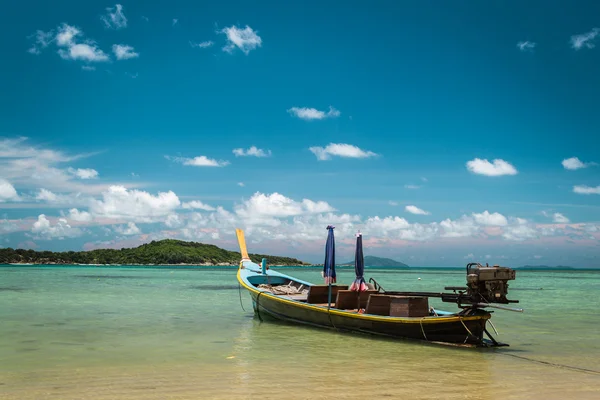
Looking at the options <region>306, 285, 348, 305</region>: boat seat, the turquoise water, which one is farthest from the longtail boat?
the turquoise water

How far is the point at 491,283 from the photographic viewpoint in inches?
571

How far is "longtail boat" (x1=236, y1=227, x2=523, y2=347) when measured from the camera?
14.7 meters

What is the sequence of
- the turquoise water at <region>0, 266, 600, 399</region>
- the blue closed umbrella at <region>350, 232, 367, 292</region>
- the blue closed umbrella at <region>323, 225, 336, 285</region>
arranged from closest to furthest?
the turquoise water at <region>0, 266, 600, 399</region>, the blue closed umbrella at <region>350, 232, 367, 292</region>, the blue closed umbrella at <region>323, 225, 336, 285</region>

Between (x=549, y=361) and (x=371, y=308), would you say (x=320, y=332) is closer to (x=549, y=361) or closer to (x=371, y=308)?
(x=371, y=308)

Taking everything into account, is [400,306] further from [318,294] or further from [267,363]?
[267,363]

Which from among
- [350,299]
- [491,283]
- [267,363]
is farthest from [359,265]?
[267,363]

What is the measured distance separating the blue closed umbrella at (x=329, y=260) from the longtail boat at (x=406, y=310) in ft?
0.24

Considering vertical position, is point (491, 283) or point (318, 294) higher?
point (491, 283)

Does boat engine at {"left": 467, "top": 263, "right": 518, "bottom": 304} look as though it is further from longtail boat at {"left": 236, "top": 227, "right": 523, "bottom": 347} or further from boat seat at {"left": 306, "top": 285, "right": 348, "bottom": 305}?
boat seat at {"left": 306, "top": 285, "right": 348, "bottom": 305}

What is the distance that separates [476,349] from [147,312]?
17.0 m

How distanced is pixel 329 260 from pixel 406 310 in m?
4.31

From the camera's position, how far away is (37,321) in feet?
72.2

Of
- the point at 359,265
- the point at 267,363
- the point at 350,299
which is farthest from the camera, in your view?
the point at 350,299

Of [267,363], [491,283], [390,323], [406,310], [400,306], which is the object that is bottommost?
[267,363]
